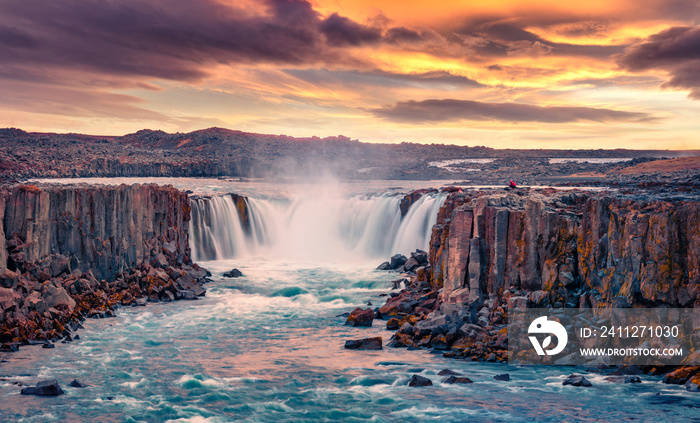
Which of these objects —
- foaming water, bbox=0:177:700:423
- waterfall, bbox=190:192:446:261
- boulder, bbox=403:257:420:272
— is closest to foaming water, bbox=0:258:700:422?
foaming water, bbox=0:177:700:423

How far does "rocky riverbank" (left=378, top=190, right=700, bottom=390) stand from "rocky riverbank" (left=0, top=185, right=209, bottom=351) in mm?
Answer: 14847

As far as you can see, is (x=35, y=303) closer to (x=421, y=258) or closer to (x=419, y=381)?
(x=419, y=381)

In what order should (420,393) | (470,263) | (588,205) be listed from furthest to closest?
(470,263)
(588,205)
(420,393)

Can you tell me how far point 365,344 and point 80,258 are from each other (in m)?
17.7

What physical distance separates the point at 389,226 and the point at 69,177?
211 feet

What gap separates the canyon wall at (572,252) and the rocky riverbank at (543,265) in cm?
4

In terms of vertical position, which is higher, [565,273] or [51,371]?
[565,273]

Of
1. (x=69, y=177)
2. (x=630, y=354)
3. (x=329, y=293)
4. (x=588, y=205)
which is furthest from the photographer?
(x=69, y=177)

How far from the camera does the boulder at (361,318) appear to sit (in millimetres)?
29219

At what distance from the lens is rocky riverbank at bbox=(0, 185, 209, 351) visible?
25.8 meters

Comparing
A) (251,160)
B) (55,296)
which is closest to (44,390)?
(55,296)

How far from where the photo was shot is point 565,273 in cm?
2411

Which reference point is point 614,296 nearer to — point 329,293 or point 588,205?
point 588,205

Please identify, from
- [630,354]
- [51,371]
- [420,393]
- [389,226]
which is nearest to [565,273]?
[630,354]
